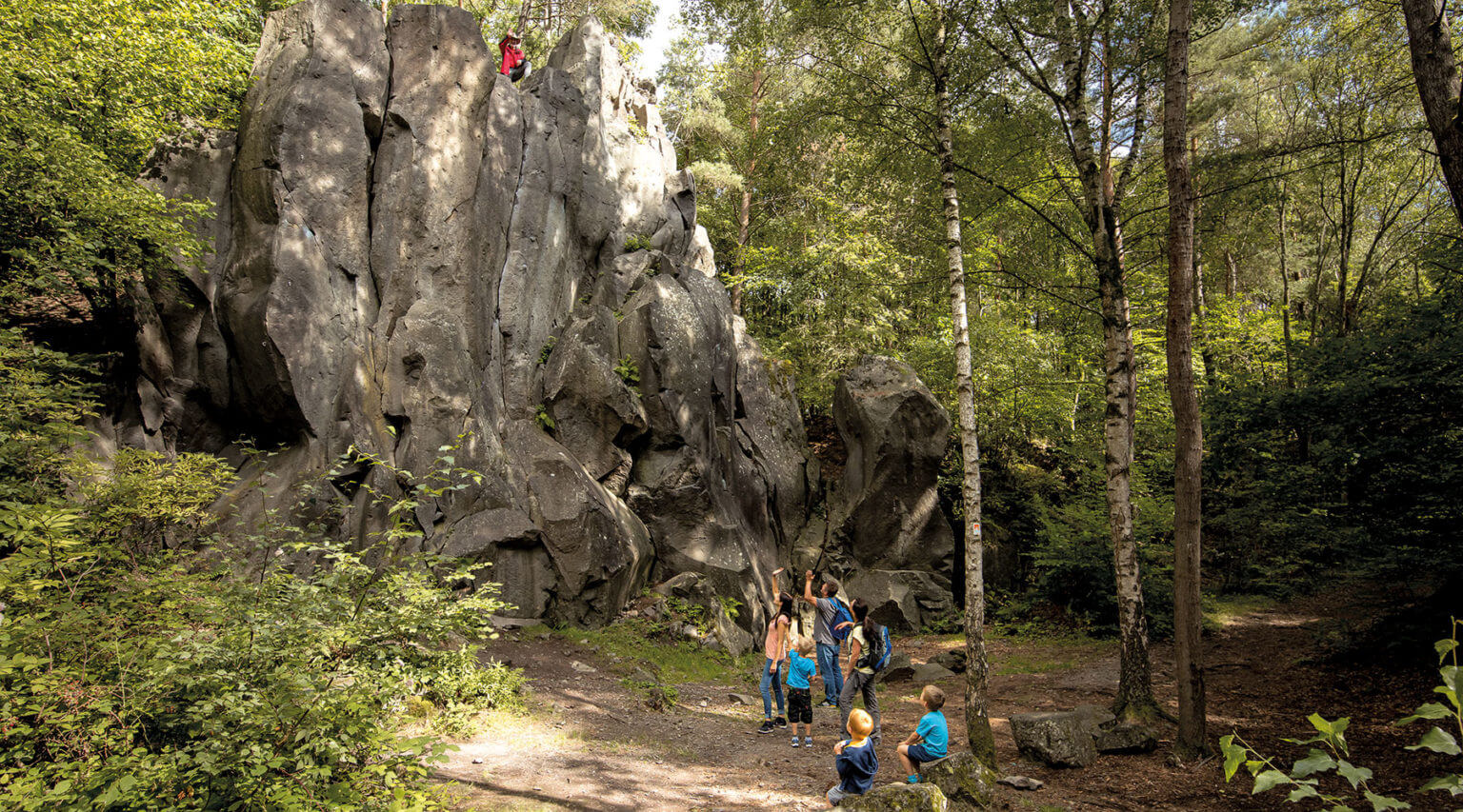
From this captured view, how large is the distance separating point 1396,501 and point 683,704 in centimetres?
1083

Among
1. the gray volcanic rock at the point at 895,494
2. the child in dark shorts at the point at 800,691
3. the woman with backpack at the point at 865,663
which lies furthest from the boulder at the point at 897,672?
the gray volcanic rock at the point at 895,494

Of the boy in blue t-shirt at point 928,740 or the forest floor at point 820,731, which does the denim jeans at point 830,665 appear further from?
the boy in blue t-shirt at point 928,740

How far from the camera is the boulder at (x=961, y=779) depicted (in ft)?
21.7

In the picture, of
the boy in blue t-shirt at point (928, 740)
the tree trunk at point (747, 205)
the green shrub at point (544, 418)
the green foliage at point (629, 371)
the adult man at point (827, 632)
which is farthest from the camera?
the tree trunk at point (747, 205)

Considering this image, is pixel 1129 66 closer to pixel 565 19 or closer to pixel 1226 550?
pixel 1226 550

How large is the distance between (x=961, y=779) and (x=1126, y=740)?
332 centimetres

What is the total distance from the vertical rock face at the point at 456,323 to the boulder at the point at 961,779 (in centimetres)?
762

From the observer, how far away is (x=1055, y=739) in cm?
841

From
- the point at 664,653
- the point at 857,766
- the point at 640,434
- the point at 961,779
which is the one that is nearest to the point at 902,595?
the point at 664,653

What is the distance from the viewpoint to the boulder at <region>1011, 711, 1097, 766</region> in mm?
8305

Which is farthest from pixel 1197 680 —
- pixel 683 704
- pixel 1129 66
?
pixel 1129 66

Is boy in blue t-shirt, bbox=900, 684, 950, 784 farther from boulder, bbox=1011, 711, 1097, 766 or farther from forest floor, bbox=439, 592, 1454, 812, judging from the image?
boulder, bbox=1011, 711, 1097, 766

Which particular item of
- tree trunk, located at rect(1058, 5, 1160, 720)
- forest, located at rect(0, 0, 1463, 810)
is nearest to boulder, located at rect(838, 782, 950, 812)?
forest, located at rect(0, 0, 1463, 810)

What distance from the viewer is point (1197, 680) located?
810 centimetres
